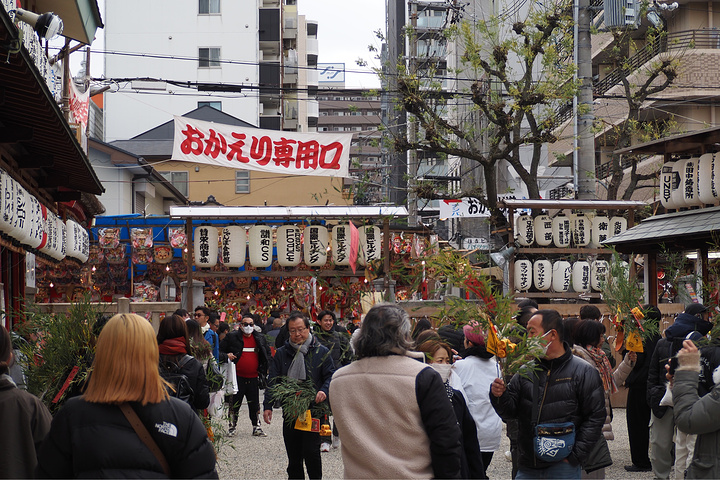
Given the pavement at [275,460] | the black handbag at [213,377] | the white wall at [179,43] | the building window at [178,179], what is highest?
the white wall at [179,43]

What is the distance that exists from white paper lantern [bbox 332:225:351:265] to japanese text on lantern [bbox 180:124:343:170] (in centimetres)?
152

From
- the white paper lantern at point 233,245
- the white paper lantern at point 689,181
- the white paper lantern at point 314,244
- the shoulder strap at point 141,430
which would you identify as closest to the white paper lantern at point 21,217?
the shoulder strap at point 141,430

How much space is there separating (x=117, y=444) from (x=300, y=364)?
5.03 m

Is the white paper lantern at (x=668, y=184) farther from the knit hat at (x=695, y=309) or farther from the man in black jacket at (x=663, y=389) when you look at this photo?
the knit hat at (x=695, y=309)

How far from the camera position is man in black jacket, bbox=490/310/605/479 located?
218 inches

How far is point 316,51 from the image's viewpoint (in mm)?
72688

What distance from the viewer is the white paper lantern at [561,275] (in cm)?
1886

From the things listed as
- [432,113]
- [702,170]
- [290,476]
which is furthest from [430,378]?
[432,113]

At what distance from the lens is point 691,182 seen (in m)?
13.4

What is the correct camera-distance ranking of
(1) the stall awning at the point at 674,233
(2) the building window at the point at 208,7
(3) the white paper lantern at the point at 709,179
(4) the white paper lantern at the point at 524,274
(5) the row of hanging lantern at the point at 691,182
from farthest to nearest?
(2) the building window at the point at 208,7
(4) the white paper lantern at the point at 524,274
(5) the row of hanging lantern at the point at 691,182
(3) the white paper lantern at the point at 709,179
(1) the stall awning at the point at 674,233

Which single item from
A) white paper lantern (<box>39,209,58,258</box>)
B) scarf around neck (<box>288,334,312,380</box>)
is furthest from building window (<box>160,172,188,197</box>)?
scarf around neck (<box>288,334,312,380</box>)

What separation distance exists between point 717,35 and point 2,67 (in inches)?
1052

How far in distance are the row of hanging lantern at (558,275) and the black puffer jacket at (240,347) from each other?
A: 7.37m

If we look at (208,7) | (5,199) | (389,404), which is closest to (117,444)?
(389,404)
